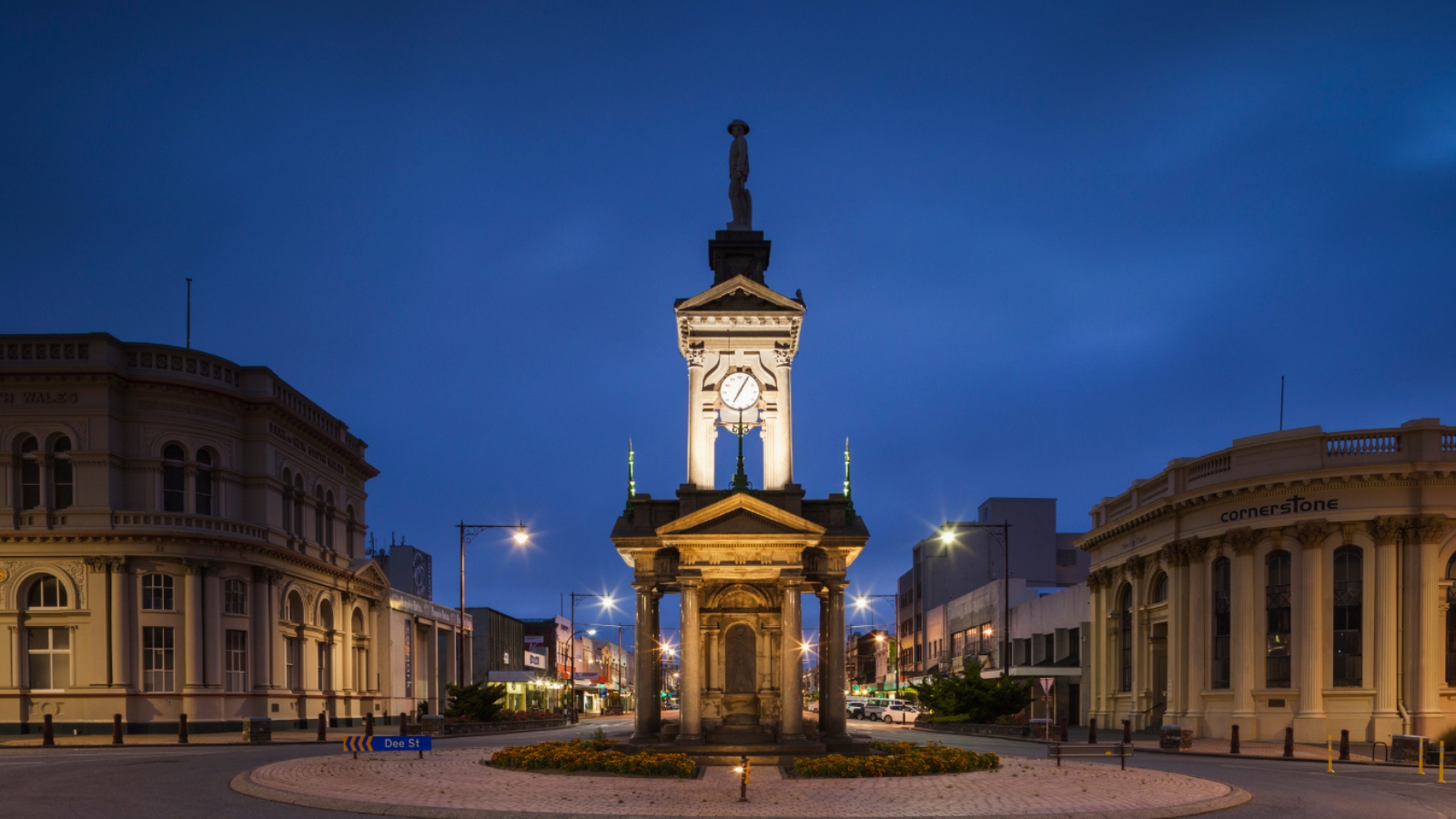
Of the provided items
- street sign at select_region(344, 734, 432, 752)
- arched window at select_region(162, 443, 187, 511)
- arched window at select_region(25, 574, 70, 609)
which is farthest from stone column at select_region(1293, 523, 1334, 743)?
arched window at select_region(25, 574, 70, 609)

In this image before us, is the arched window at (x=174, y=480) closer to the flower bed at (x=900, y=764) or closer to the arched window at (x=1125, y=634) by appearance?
the flower bed at (x=900, y=764)

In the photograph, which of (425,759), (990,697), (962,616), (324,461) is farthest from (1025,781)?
(962,616)

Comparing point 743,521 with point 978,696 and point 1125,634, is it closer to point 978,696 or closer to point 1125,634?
point 978,696

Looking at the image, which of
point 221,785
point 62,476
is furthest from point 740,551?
point 62,476

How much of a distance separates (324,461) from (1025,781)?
43.8m

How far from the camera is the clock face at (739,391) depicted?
27359 millimetres

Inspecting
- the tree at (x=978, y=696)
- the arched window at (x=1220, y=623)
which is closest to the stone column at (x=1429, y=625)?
the arched window at (x=1220, y=623)

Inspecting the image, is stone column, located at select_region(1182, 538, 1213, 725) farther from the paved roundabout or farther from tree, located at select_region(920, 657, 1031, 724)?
the paved roundabout

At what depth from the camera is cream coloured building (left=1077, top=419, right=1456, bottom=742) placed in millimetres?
37375

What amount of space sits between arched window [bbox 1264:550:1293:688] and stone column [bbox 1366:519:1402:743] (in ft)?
9.50

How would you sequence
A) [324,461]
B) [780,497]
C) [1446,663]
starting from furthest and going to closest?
[324,461] < [1446,663] < [780,497]

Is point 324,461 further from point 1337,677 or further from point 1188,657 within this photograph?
point 1337,677

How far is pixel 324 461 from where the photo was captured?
5691 cm

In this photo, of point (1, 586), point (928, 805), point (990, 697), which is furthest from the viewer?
point (990, 697)
